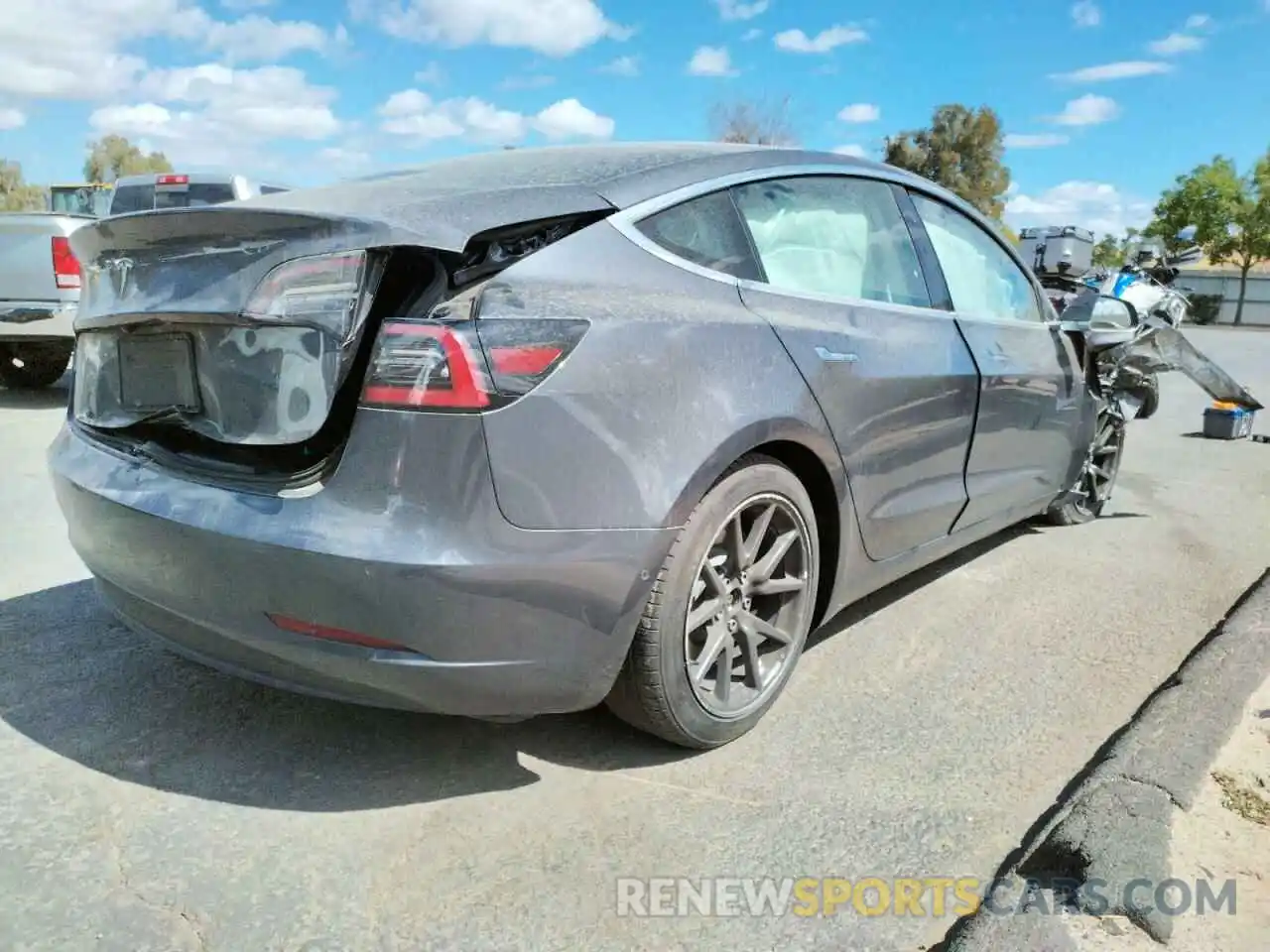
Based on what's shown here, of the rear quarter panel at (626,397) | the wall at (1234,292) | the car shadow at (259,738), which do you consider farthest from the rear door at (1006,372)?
the wall at (1234,292)

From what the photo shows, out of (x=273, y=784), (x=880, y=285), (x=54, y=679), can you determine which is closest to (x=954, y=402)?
(x=880, y=285)

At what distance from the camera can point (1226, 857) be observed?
2.22m

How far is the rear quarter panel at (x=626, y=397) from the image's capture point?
2082mm

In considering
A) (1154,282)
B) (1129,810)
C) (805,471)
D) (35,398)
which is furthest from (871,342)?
(35,398)

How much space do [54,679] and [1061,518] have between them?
4560mm

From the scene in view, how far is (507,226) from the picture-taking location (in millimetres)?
2178

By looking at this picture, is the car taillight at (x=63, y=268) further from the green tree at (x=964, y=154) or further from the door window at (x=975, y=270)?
the green tree at (x=964, y=154)

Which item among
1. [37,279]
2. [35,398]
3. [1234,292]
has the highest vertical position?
[1234,292]

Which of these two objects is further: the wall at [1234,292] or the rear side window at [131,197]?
the wall at [1234,292]

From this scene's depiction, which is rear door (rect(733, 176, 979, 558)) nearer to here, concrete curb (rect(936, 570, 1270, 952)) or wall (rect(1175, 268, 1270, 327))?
concrete curb (rect(936, 570, 1270, 952))

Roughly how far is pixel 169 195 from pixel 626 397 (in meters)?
11.7

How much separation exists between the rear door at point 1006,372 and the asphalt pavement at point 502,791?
620 millimetres

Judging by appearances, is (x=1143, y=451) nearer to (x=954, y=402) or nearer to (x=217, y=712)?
(x=954, y=402)

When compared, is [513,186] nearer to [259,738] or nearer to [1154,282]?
[259,738]
